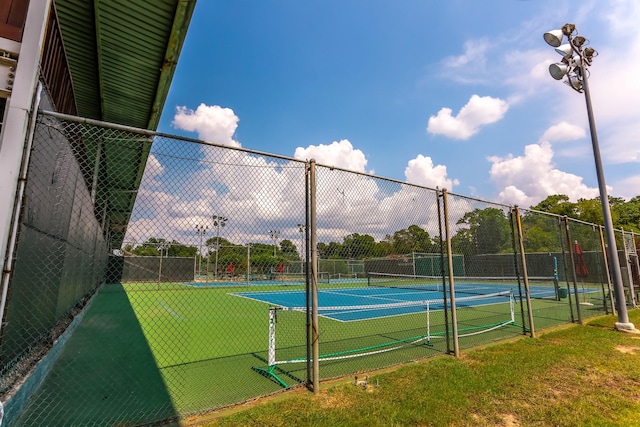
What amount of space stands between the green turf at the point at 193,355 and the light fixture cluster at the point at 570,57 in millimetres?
6297

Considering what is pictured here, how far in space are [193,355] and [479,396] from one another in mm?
4608

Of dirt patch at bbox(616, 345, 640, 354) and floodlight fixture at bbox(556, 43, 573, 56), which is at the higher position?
floodlight fixture at bbox(556, 43, 573, 56)

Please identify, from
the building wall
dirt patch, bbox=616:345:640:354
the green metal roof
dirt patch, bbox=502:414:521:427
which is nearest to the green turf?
dirt patch, bbox=616:345:640:354

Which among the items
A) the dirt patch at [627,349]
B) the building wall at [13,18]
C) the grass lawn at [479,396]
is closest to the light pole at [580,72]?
the dirt patch at [627,349]

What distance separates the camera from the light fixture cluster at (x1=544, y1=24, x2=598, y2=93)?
26.2ft

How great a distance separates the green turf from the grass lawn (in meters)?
0.52

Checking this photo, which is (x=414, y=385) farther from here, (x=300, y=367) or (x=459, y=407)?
(x=300, y=367)

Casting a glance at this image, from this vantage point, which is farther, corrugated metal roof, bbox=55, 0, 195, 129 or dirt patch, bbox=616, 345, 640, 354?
dirt patch, bbox=616, 345, 640, 354

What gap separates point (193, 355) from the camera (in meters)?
5.59

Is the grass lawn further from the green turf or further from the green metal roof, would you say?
the green metal roof

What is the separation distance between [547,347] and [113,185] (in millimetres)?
15493

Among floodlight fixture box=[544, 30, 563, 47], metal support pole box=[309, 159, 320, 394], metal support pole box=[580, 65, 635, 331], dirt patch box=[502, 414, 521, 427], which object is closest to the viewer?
dirt patch box=[502, 414, 521, 427]

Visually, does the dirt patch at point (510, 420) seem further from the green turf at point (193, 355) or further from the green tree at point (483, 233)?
the green tree at point (483, 233)

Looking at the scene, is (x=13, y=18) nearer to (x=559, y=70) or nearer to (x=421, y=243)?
(x=421, y=243)
